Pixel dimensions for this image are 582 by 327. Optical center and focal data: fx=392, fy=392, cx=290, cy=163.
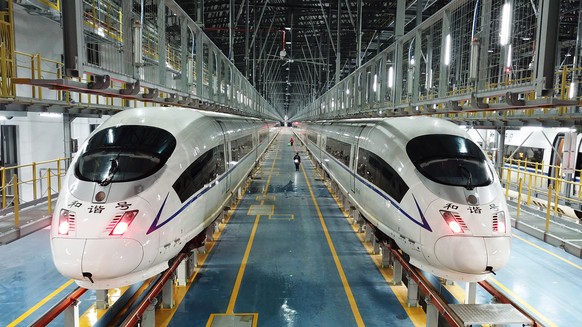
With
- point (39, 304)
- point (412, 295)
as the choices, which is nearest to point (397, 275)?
point (412, 295)

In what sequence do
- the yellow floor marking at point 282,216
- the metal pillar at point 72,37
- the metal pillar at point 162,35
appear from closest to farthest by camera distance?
the metal pillar at point 72,37
the metal pillar at point 162,35
the yellow floor marking at point 282,216

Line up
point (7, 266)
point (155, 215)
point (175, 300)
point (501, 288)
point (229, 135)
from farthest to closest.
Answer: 1. point (229, 135)
2. point (7, 266)
3. point (501, 288)
4. point (175, 300)
5. point (155, 215)

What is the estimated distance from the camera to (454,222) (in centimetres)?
511

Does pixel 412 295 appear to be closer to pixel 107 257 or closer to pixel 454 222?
pixel 454 222

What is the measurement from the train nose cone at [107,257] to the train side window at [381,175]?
3.88m

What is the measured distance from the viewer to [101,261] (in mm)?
4422

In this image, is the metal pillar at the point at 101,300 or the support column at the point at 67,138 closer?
the metal pillar at the point at 101,300

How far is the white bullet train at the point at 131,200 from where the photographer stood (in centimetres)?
448

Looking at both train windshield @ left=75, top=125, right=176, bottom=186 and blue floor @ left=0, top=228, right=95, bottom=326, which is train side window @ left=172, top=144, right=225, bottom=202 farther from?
blue floor @ left=0, top=228, right=95, bottom=326

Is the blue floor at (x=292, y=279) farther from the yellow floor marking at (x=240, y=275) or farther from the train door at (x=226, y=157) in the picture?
the train door at (x=226, y=157)

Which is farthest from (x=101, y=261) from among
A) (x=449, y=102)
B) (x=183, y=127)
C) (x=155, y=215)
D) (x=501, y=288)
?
(x=501, y=288)

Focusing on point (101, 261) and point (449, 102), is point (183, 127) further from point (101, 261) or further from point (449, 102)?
point (449, 102)

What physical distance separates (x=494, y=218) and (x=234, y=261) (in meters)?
5.49

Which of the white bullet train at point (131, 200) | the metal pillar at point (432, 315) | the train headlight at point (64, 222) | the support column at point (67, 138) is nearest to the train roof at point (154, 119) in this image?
the white bullet train at point (131, 200)
